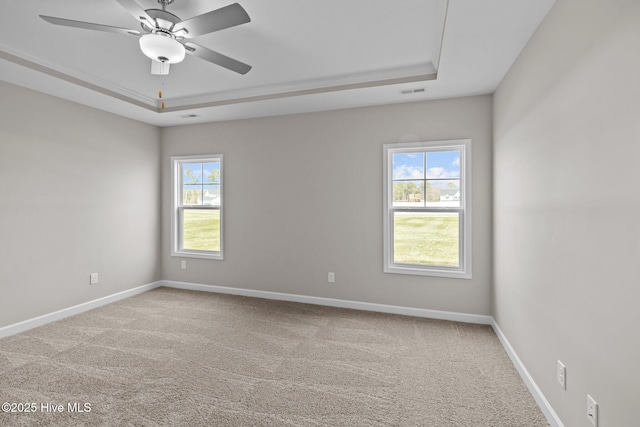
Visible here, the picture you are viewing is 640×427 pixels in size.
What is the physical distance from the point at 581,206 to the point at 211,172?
4.50 metres

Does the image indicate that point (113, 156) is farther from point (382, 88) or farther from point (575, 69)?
point (575, 69)

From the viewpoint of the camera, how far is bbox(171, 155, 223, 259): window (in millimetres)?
4816

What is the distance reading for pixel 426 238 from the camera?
379 centimetres

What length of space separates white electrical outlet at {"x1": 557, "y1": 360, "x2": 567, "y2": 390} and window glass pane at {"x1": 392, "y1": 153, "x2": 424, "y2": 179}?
2.38 metres

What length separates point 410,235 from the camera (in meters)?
3.84

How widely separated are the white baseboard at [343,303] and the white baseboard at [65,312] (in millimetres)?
583

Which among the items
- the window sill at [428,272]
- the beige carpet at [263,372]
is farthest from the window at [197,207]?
the window sill at [428,272]

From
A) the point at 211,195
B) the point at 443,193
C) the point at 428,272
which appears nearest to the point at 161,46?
the point at 211,195

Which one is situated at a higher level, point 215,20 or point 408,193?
point 215,20

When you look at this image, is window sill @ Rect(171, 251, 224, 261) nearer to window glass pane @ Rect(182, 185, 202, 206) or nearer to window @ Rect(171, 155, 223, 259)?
window @ Rect(171, 155, 223, 259)

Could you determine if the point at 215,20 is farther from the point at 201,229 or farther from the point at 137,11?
the point at 201,229

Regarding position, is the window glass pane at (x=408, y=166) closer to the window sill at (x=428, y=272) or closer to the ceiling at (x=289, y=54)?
the ceiling at (x=289, y=54)

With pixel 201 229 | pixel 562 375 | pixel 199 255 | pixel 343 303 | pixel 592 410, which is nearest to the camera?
pixel 592 410

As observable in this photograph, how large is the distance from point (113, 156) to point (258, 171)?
1.98 metres
